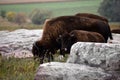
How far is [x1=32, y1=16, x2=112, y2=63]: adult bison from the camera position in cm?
1310

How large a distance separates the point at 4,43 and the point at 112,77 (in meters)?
9.26

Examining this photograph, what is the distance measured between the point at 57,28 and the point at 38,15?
7.25 m

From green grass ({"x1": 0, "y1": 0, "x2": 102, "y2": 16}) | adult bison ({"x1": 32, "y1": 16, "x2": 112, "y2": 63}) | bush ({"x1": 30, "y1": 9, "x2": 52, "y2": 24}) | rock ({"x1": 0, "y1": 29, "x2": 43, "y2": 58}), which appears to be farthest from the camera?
bush ({"x1": 30, "y1": 9, "x2": 52, "y2": 24})

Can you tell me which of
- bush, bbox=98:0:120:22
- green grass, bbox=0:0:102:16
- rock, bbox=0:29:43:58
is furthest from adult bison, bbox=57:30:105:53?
bush, bbox=98:0:120:22

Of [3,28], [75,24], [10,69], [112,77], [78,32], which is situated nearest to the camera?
[112,77]

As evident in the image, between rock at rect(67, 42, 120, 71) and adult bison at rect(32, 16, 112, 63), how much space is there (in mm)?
4981

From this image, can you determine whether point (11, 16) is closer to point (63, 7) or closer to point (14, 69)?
point (63, 7)

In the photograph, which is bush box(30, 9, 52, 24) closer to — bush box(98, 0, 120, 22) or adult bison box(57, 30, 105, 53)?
bush box(98, 0, 120, 22)

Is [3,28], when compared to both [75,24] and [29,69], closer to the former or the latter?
[75,24]

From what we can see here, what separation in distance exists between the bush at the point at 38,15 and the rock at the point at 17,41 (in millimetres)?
2623

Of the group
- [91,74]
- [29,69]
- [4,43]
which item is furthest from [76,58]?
[4,43]

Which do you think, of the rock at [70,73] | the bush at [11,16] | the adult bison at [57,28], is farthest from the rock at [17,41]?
the rock at [70,73]

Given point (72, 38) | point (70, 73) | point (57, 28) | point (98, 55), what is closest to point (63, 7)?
point (57, 28)

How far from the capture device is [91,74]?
7.29 metres
